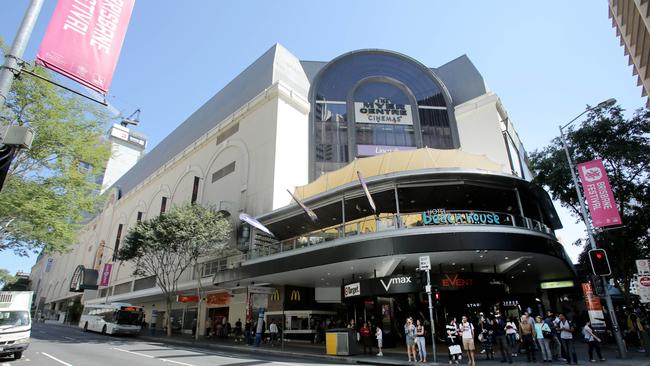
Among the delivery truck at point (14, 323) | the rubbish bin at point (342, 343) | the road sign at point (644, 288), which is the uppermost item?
the road sign at point (644, 288)

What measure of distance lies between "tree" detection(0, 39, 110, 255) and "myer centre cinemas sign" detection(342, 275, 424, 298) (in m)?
14.6

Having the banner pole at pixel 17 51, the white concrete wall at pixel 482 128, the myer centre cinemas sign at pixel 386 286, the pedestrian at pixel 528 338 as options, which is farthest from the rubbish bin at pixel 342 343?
the white concrete wall at pixel 482 128

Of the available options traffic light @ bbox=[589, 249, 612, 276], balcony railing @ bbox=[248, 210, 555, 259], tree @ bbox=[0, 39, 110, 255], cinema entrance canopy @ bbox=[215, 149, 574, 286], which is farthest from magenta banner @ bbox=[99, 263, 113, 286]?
traffic light @ bbox=[589, 249, 612, 276]

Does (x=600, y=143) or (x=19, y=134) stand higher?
(x=600, y=143)

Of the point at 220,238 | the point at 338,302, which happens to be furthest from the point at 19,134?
the point at 338,302

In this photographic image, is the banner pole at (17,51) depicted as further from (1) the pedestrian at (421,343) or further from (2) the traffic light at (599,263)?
(2) the traffic light at (599,263)

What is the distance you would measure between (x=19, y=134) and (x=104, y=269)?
5719 cm

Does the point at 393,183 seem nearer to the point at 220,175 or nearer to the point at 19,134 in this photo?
the point at 19,134

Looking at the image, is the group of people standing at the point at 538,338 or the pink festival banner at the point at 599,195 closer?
the group of people standing at the point at 538,338

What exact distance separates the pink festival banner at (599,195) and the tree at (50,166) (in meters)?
22.0

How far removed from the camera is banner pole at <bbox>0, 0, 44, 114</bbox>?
16.1 feet

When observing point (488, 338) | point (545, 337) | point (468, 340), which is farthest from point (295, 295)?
point (545, 337)

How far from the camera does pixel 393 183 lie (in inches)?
830

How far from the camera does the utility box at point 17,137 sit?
470cm
